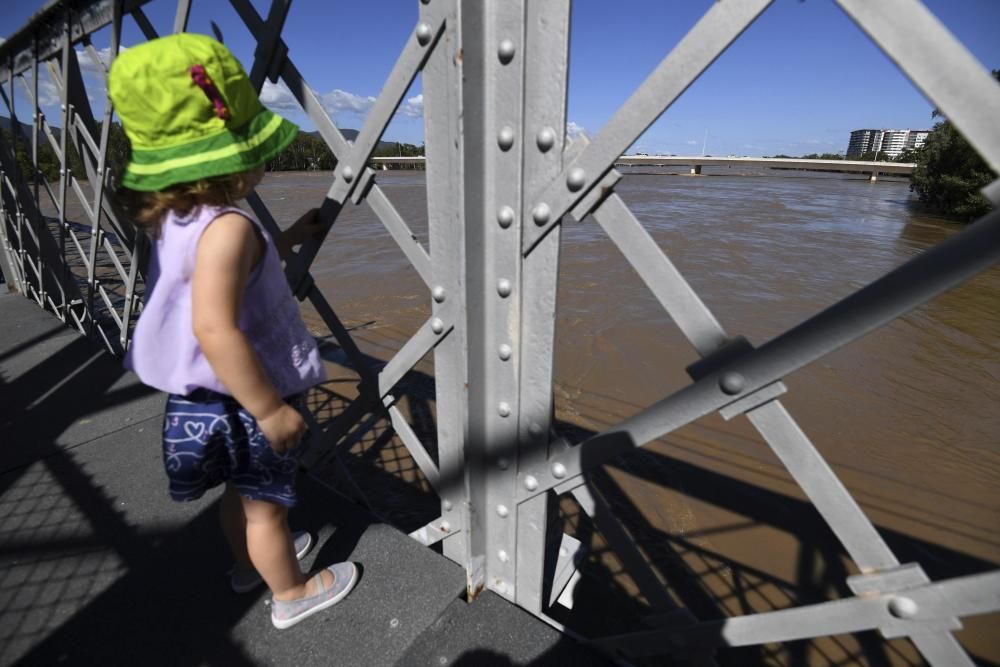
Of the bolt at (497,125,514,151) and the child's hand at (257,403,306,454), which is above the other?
the bolt at (497,125,514,151)

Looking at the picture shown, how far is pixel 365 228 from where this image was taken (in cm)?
1345

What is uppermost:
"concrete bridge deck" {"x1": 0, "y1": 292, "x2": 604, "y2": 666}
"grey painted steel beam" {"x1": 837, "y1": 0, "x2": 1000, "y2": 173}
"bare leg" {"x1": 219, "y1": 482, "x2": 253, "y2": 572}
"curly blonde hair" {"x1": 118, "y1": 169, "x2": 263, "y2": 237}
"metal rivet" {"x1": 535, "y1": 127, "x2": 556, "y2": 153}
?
"grey painted steel beam" {"x1": 837, "y1": 0, "x2": 1000, "y2": 173}

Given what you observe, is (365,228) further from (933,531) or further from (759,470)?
(933,531)

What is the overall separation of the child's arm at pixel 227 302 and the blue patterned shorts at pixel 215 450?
0.19m

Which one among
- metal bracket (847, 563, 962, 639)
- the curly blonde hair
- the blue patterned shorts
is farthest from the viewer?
the blue patterned shorts

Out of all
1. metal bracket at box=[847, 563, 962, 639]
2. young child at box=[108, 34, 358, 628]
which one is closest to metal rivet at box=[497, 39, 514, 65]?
young child at box=[108, 34, 358, 628]

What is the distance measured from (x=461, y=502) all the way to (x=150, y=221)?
1.19 m

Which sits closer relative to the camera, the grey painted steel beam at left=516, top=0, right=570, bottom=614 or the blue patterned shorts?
the grey painted steel beam at left=516, top=0, right=570, bottom=614

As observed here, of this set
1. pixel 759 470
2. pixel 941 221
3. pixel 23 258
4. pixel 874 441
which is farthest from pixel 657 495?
pixel 941 221

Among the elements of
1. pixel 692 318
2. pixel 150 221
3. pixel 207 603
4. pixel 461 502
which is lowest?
pixel 207 603

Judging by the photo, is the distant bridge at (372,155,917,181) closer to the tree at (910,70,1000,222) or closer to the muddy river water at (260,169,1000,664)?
the tree at (910,70,1000,222)

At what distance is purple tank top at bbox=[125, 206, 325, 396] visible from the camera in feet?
3.76

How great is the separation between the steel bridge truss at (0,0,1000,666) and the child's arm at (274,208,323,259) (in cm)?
5

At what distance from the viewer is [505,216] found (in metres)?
1.18
